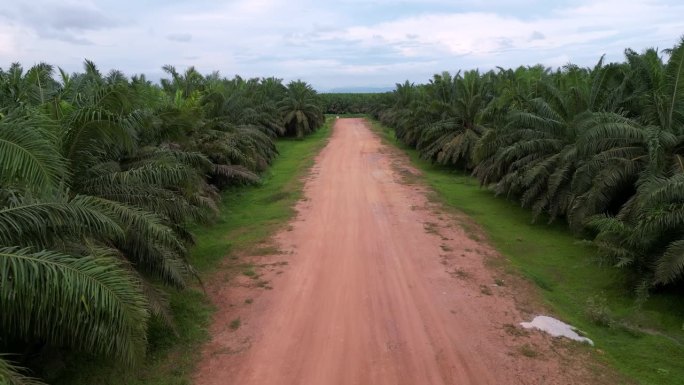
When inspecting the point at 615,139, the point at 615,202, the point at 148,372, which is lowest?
the point at 148,372

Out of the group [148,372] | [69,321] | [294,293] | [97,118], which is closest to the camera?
[69,321]

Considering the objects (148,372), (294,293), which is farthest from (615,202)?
(148,372)

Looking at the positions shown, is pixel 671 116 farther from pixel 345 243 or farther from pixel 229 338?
pixel 229 338

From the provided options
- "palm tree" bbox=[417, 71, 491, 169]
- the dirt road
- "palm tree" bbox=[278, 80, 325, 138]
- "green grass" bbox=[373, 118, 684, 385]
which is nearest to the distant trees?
"green grass" bbox=[373, 118, 684, 385]

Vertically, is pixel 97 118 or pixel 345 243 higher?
pixel 97 118

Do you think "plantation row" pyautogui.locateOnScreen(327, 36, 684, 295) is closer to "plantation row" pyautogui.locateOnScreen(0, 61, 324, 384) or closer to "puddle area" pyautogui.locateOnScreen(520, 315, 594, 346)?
"puddle area" pyautogui.locateOnScreen(520, 315, 594, 346)

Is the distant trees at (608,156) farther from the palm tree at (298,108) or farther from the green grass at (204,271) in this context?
the palm tree at (298,108)
